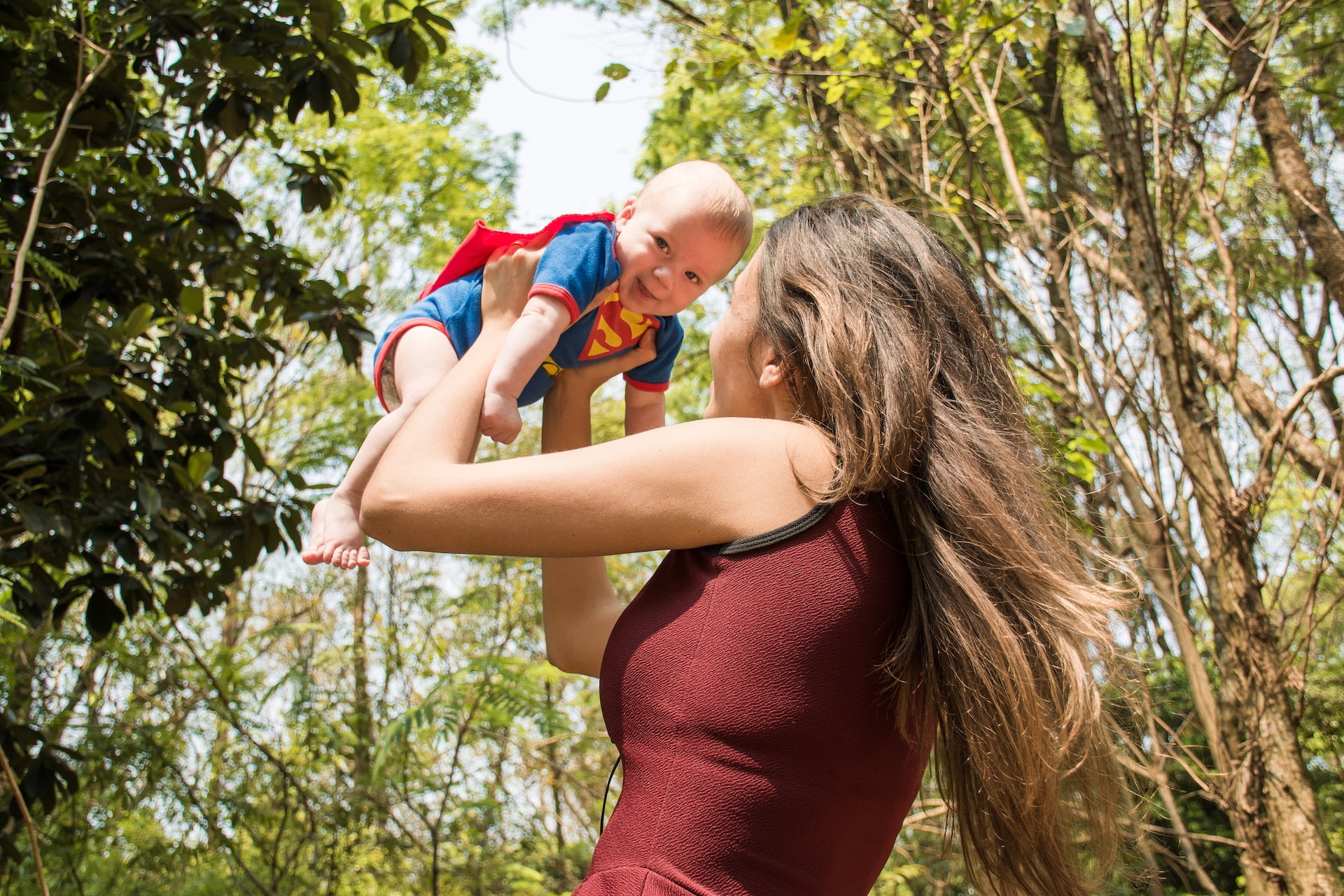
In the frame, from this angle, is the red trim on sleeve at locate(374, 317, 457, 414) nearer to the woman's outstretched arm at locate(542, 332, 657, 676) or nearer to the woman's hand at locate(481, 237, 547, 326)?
the woman's hand at locate(481, 237, 547, 326)

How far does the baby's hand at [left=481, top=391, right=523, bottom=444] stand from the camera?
136 centimetres

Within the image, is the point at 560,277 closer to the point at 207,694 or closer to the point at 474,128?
the point at 207,694

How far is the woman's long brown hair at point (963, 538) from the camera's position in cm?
104

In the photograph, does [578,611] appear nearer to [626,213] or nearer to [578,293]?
[578,293]

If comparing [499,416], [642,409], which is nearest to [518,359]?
[499,416]

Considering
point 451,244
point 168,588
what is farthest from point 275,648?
point 168,588

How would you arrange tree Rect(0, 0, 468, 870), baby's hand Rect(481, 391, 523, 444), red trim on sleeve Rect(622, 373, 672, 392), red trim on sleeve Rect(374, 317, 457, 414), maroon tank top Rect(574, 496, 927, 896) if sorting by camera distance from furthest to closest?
tree Rect(0, 0, 468, 870) → red trim on sleeve Rect(622, 373, 672, 392) → red trim on sleeve Rect(374, 317, 457, 414) → baby's hand Rect(481, 391, 523, 444) → maroon tank top Rect(574, 496, 927, 896)


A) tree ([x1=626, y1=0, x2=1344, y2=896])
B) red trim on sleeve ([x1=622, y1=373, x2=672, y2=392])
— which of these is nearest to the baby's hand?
red trim on sleeve ([x1=622, y1=373, x2=672, y2=392])

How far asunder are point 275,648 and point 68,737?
8.91ft

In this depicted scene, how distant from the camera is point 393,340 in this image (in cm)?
169

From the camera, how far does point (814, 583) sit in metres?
1.00

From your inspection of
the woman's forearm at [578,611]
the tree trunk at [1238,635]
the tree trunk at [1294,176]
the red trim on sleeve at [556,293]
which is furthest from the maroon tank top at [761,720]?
the tree trunk at [1294,176]

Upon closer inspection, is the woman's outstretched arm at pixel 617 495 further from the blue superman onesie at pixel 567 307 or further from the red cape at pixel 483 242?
the red cape at pixel 483 242

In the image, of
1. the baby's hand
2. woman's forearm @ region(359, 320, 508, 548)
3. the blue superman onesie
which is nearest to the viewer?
woman's forearm @ region(359, 320, 508, 548)
